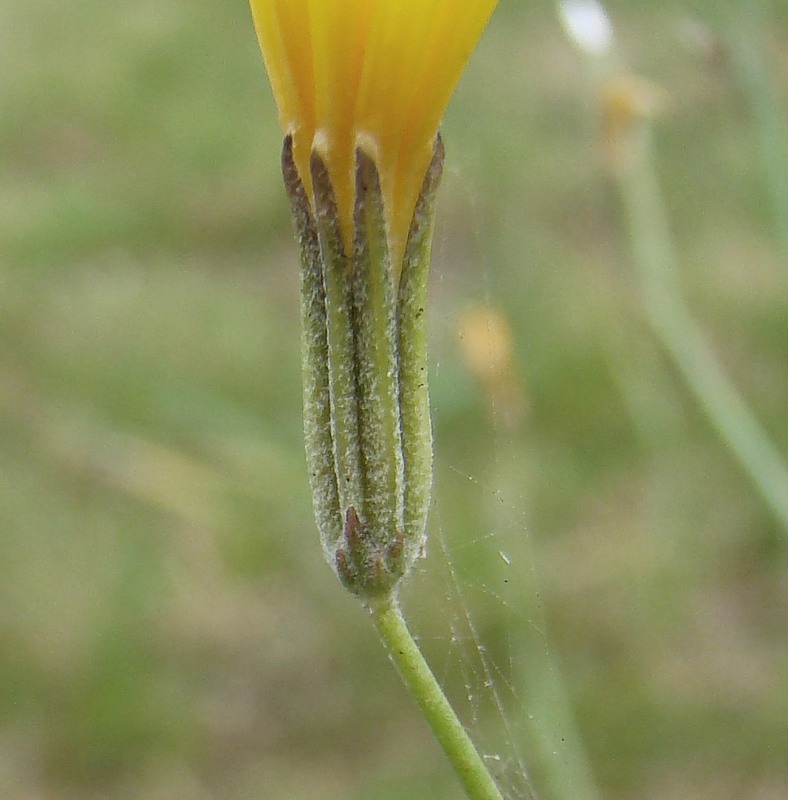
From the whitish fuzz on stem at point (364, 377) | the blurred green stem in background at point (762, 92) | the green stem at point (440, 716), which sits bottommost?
the green stem at point (440, 716)

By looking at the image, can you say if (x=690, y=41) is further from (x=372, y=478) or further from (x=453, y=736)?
(x=453, y=736)

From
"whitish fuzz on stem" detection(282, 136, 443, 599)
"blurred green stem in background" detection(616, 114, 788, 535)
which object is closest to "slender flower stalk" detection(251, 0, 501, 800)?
"whitish fuzz on stem" detection(282, 136, 443, 599)

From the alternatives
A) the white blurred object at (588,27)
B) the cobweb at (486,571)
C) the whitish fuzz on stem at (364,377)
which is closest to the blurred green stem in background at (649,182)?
the white blurred object at (588,27)

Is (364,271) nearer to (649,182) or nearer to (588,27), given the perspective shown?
(588,27)

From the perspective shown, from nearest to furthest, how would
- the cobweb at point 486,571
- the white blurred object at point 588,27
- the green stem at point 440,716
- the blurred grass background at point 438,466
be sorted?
the green stem at point 440,716 → the white blurred object at point 588,27 → the cobweb at point 486,571 → the blurred grass background at point 438,466

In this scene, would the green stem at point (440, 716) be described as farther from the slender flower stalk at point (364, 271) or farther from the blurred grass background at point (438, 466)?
the blurred grass background at point (438, 466)

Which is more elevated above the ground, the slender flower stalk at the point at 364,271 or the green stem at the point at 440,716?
the slender flower stalk at the point at 364,271

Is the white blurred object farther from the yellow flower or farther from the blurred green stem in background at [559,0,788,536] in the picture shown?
the yellow flower

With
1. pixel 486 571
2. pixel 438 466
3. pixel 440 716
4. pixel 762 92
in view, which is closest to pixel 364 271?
pixel 440 716
